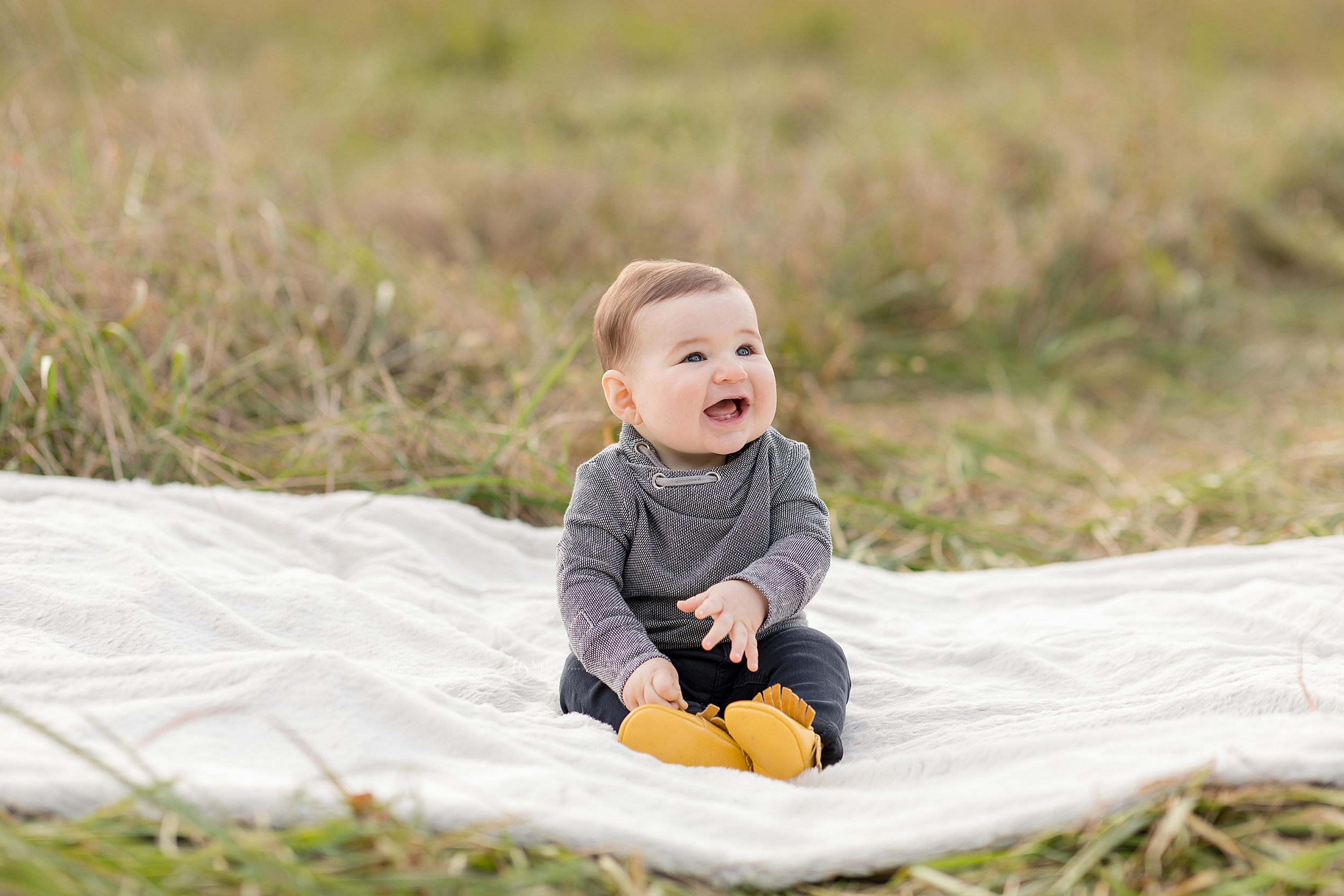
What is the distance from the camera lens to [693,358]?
5.14 ft

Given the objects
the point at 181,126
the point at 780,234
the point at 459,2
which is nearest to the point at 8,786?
the point at 181,126

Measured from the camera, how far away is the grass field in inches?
98.1

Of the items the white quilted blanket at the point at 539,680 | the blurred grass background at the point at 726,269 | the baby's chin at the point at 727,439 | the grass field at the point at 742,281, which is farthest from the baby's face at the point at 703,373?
the blurred grass background at the point at 726,269

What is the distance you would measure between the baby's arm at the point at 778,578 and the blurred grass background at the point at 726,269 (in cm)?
91

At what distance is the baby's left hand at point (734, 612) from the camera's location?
1.43 meters

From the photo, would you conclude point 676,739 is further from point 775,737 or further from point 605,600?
point 605,600

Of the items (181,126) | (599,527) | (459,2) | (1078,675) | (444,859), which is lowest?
(1078,675)

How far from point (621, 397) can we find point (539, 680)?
48 cm

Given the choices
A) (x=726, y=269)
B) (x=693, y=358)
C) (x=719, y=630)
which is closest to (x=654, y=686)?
(x=719, y=630)

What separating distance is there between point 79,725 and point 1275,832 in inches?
53.8

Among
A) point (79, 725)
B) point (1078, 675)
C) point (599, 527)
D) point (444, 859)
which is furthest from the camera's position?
point (1078, 675)

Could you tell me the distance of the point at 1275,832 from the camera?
4.05 feet

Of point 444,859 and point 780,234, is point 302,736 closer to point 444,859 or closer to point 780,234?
point 444,859

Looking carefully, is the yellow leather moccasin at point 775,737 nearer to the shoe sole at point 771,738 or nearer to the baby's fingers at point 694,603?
the shoe sole at point 771,738
